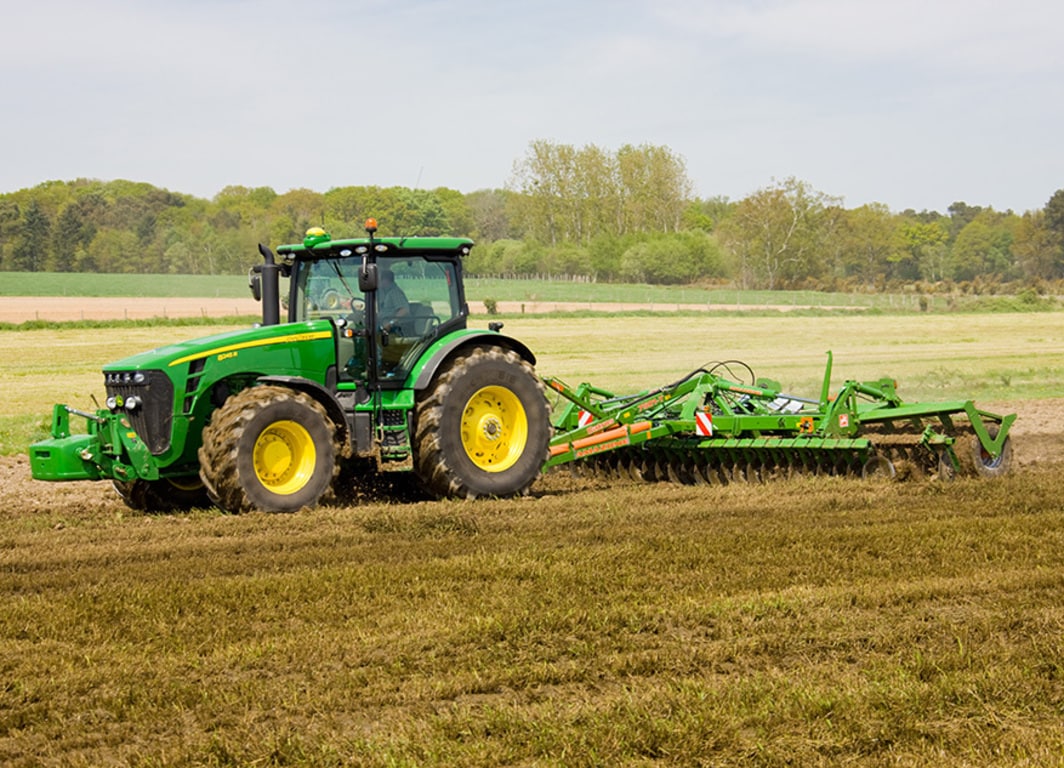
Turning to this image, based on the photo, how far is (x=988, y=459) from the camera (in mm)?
10922

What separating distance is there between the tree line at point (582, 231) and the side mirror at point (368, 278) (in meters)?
66.3

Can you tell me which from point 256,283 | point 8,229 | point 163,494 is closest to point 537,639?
point 163,494

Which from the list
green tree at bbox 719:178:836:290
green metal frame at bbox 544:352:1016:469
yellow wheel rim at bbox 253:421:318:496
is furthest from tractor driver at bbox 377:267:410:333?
green tree at bbox 719:178:836:290

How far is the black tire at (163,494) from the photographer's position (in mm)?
10031

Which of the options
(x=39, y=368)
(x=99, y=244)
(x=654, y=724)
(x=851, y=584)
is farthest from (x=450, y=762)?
(x=99, y=244)

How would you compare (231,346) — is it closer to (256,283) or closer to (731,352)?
(256,283)

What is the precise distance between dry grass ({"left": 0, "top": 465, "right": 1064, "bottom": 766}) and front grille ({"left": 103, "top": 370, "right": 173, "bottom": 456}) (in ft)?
2.05

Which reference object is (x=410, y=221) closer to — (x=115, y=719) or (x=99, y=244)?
(x=115, y=719)

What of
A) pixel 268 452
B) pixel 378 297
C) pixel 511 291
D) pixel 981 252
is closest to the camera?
pixel 268 452

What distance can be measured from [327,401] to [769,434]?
169 inches

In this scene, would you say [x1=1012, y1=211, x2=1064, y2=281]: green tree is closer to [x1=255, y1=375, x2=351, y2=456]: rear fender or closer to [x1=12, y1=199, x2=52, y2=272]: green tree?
[x1=12, y1=199, x2=52, y2=272]: green tree

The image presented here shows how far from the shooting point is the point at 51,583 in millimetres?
7059

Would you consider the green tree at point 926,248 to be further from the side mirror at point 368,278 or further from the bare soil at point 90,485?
the side mirror at point 368,278

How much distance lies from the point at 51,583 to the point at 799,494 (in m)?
5.80
